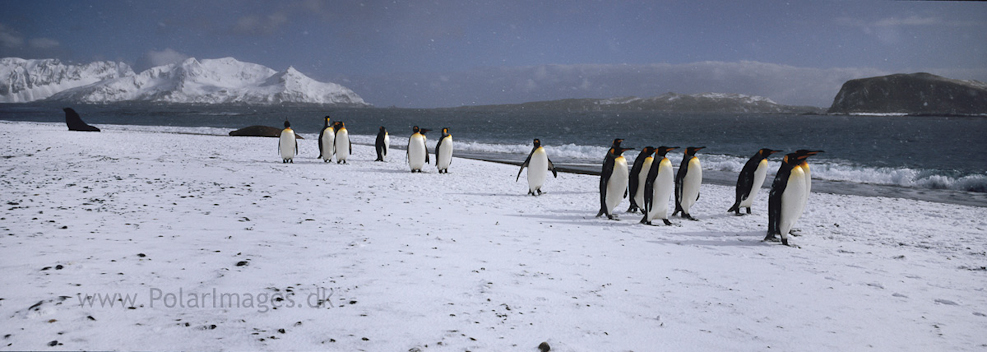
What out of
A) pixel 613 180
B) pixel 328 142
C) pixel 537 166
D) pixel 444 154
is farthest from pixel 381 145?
pixel 613 180

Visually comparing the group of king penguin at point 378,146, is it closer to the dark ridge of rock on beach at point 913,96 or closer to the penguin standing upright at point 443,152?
the penguin standing upright at point 443,152

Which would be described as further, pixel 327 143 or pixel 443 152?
pixel 327 143

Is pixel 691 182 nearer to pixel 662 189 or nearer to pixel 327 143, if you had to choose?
pixel 662 189

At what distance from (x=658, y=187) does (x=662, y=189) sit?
3.1 inches

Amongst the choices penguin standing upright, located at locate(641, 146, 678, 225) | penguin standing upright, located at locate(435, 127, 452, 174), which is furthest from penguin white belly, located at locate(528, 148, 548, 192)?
penguin standing upright, located at locate(435, 127, 452, 174)

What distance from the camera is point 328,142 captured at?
14500mm

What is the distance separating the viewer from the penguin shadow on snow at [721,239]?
21.0ft

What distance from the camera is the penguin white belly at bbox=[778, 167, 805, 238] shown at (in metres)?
6.52

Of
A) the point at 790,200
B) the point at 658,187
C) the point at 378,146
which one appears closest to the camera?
the point at 790,200

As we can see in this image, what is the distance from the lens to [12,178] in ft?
27.5

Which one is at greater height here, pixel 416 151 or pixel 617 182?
pixel 416 151

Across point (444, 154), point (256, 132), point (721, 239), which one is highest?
point (256, 132)

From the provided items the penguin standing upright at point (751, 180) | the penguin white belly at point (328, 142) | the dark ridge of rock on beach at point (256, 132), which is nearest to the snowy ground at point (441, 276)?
the penguin standing upright at point (751, 180)

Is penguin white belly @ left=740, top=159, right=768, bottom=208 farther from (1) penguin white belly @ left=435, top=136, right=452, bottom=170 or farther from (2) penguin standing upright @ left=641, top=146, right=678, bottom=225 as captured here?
(1) penguin white belly @ left=435, top=136, right=452, bottom=170
